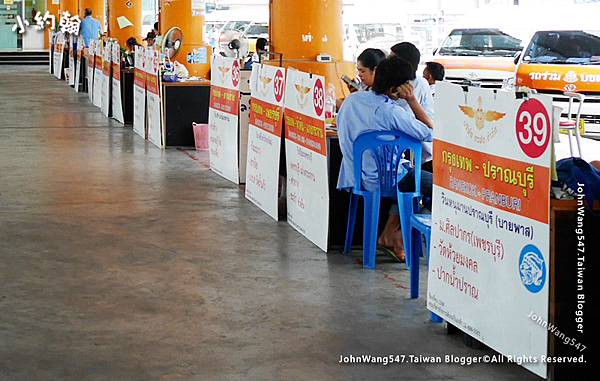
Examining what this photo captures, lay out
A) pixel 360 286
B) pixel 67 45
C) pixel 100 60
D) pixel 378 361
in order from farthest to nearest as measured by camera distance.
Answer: pixel 67 45 < pixel 100 60 < pixel 360 286 < pixel 378 361

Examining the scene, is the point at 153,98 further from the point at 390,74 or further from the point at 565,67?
the point at 390,74

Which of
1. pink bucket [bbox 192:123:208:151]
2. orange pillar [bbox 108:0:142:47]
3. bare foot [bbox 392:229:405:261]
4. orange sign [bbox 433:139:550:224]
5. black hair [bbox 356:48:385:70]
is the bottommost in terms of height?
bare foot [bbox 392:229:405:261]

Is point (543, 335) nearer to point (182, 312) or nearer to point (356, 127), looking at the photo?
point (182, 312)

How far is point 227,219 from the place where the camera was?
7965 millimetres

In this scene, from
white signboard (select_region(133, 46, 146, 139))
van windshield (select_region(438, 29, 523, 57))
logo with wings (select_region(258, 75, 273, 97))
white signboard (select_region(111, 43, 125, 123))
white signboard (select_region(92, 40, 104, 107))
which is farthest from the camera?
van windshield (select_region(438, 29, 523, 57))

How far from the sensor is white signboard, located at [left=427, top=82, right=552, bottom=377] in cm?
408

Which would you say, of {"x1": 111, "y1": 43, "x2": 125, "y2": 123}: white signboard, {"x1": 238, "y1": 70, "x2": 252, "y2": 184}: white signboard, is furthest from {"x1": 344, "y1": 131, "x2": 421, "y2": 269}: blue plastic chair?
{"x1": 111, "y1": 43, "x2": 125, "y2": 123}: white signboard

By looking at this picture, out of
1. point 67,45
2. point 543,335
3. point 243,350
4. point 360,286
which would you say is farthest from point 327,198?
point 67,45

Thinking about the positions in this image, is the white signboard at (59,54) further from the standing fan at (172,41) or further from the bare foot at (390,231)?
the bare foot at (390,231)

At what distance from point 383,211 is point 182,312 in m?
1.90

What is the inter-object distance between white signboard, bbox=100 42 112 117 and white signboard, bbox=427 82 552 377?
12151mm

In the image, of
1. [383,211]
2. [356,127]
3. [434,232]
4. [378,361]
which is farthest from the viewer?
[383,211]

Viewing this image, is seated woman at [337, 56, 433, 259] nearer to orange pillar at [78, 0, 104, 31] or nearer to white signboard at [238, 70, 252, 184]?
white signboard at [238, 70, 252, 184]

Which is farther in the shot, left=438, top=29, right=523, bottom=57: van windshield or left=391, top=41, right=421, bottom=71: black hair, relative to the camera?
left=438, top=29, right=523, bottom=57: van windshield
